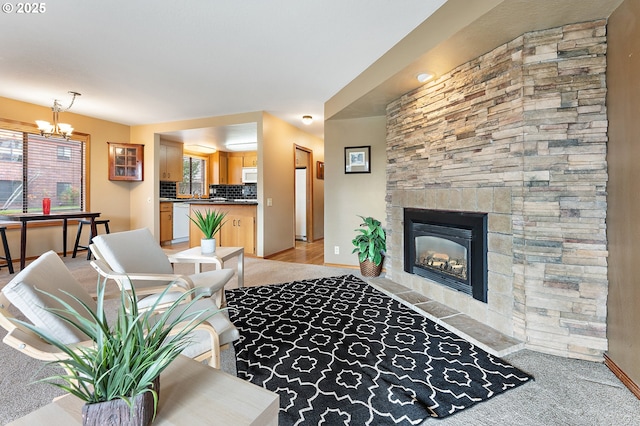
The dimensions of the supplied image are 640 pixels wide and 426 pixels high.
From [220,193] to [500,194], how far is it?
284 inches

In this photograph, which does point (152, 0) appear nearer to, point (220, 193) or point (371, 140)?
point (371, 140)

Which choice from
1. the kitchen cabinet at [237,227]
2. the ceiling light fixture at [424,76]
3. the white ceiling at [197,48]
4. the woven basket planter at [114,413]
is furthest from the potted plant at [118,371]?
the kitchen cabinet at [237,227]

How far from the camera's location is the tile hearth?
81.2 inches

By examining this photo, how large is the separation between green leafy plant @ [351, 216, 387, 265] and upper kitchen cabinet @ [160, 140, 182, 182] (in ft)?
15.6

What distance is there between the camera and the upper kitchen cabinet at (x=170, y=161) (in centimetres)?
646

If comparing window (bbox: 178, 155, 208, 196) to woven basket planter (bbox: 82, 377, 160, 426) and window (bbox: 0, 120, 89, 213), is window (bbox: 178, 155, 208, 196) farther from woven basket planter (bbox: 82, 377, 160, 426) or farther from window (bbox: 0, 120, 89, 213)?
woven basket planter (bbox: 82, 377, 160, 426)

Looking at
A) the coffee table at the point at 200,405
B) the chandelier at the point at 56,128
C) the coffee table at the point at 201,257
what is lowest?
the coffee table at the point at 200,405

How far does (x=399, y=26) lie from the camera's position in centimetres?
256

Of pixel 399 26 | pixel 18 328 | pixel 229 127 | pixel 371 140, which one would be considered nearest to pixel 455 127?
pixel 399 26

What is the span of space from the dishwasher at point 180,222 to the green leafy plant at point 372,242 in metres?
4.60

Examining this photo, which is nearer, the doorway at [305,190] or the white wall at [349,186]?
the white wall at [349,186]

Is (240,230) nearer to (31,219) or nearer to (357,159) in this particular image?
(357,159)

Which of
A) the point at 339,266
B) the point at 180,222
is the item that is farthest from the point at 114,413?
the point at 180,222

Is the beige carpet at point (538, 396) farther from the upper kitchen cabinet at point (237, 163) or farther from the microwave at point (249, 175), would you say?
the upper kitchen cabinet at point (237, 163)
